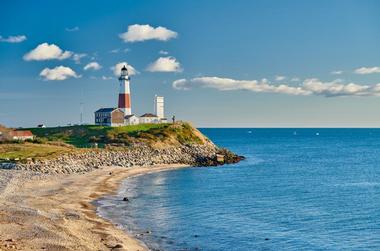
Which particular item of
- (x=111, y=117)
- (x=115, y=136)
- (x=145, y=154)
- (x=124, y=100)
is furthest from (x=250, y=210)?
(x=124, y=100)

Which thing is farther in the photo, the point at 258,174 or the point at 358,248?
the point at 258,174

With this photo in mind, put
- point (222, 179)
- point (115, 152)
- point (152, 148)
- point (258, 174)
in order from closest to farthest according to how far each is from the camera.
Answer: point (222, 179), point (258, 174), point (115, 152), point (152, 148)

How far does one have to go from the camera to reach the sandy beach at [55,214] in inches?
1347

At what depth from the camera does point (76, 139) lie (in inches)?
4749

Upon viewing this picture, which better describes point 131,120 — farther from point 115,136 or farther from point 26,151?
point 26,151

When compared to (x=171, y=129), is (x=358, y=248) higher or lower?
lower

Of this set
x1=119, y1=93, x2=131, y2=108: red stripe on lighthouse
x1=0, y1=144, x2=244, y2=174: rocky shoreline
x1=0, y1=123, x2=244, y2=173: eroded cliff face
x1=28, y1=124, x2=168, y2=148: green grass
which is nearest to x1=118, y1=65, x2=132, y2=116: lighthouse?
x1=119, y1=93, x2=131, y2=108: red stripe on lighthouse

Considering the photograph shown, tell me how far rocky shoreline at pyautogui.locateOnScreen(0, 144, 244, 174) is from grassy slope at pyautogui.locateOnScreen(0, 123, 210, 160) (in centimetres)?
442

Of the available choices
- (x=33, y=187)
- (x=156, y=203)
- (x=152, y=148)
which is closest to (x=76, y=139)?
(x=152, y=148)

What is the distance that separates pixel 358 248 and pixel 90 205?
27.7 m

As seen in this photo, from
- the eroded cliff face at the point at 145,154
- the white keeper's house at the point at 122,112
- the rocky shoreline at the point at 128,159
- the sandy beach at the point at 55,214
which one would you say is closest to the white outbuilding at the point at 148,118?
the white keeper's house at the point at 122,112

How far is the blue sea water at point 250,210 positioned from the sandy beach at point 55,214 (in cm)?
219

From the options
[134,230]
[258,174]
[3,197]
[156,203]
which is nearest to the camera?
[134,230]

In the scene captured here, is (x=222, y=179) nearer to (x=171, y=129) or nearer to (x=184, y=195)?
(x=184, y=195)
